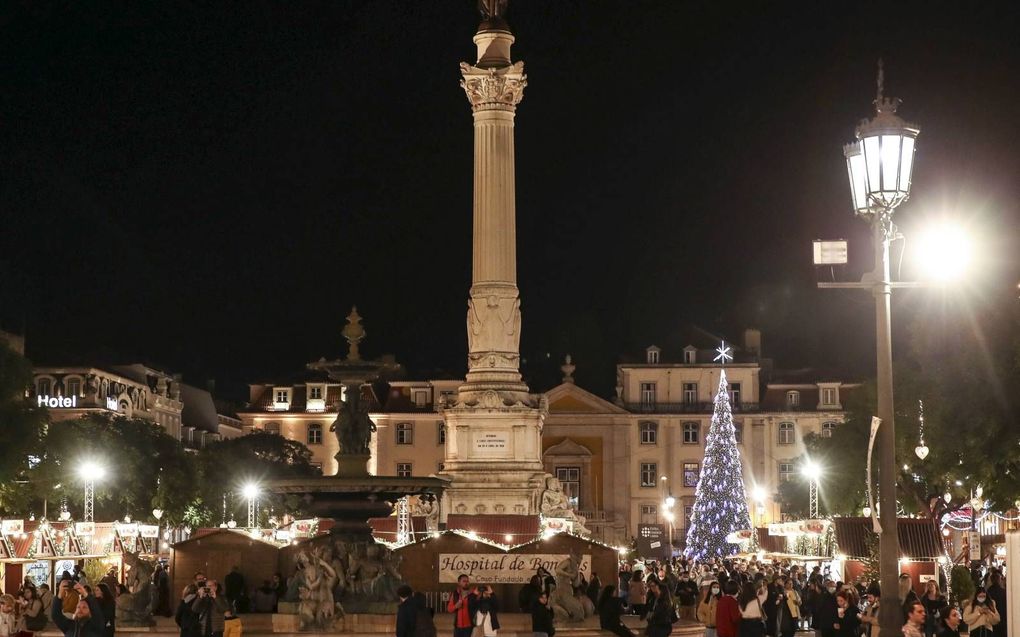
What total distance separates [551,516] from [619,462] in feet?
225

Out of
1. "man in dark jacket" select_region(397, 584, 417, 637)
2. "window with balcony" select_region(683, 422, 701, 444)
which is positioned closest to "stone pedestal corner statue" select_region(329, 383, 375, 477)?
"man in dark jacket" select_region(397, 584, 417, 637)

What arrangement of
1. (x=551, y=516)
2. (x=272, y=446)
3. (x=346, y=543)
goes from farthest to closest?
1. (x=272, y=446)
2. (x=551, y=516)
3. (x=346, y=543)

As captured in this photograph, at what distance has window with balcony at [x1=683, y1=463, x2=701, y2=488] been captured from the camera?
11931 cm

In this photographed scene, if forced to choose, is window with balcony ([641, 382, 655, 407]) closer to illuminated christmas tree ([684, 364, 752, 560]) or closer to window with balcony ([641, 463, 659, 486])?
window with balcony ([641, 463, 659, 486])

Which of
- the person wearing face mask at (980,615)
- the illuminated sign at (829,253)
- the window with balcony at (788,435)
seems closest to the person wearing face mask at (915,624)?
the illuminated sign at (829,253)

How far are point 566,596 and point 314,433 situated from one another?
311ft

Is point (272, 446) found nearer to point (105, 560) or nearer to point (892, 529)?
point (105, 560)

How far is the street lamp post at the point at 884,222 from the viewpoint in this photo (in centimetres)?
1802

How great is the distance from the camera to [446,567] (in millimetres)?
34938

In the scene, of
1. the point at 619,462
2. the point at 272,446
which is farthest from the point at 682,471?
the point at 272,446

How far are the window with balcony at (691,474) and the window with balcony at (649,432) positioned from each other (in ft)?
9.17

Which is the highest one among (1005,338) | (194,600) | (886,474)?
(1005,338)

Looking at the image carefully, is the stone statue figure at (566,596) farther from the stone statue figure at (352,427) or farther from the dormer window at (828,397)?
the dormer window at (828,397)

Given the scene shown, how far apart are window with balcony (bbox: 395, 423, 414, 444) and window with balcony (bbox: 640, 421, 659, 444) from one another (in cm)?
1677
